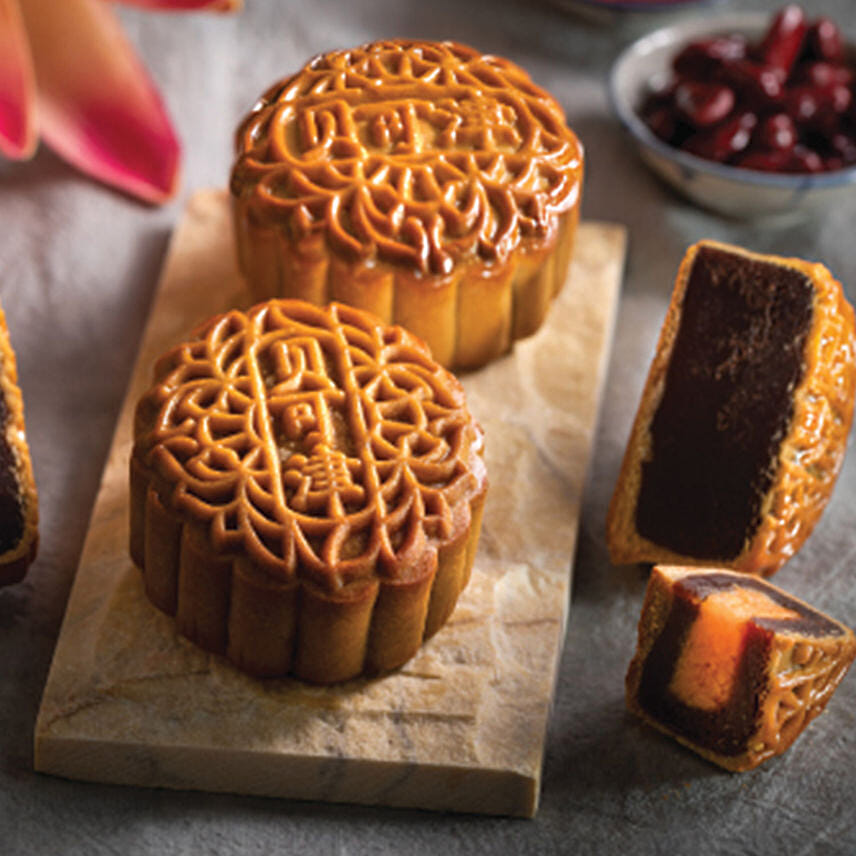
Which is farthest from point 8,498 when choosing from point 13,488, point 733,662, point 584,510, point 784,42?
point 784,42

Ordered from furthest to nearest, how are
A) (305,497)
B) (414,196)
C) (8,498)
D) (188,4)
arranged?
(188,4) → (414,196) → (8,498) → (305,497)

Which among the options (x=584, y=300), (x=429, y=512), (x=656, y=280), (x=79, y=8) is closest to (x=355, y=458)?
(x=429, y=512)

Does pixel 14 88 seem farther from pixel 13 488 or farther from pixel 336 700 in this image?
pixel 336 700

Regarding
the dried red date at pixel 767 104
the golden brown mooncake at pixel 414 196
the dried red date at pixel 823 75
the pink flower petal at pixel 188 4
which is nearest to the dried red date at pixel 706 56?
the dried red date at pixel 767 104

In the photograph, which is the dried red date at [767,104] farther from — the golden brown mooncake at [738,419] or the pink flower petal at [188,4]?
the pink flower petal at [188,4]

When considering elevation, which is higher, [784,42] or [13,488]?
[784,42]
